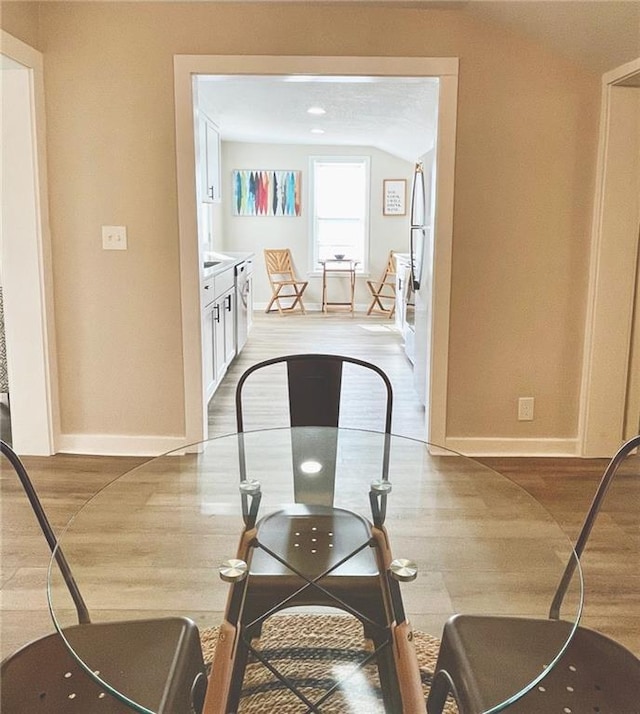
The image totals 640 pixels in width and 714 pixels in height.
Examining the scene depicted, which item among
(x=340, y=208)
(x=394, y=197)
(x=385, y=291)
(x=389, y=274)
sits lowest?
(x=385, y=291)

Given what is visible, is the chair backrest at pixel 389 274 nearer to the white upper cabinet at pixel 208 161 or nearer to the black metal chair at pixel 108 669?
the white upper cabinet at pixel 208 161

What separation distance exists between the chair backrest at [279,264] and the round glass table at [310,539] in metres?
6.55

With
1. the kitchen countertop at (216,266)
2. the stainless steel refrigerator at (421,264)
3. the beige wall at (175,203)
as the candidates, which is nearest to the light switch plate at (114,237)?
the beige wall at (175,203)

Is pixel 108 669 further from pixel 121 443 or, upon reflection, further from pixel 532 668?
pixel 121 443

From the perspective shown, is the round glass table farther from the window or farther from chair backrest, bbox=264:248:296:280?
the window

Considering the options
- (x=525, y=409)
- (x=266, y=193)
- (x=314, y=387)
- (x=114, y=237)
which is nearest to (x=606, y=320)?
(x=525, y=409)

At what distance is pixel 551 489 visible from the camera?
10.1 feet

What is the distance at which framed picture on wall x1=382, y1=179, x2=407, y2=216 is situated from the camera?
28.6ft

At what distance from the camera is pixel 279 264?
8828mm

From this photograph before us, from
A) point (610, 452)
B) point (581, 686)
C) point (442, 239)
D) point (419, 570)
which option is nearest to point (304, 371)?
point (419, 570)

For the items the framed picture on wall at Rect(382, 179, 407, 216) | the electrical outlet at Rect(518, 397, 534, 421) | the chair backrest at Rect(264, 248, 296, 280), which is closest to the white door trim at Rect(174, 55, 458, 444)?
the electrical outlet at Rect(518, 397, 534, 421)

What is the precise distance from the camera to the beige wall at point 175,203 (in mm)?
3182

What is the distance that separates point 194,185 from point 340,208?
577 cm

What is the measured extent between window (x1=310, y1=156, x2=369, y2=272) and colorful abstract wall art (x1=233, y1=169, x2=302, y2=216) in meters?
0.27
